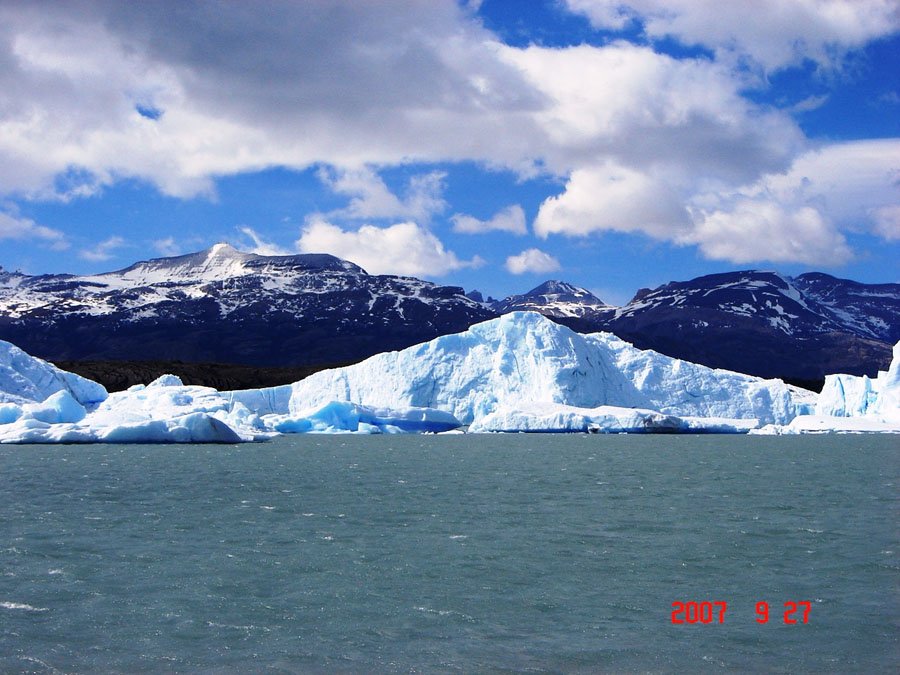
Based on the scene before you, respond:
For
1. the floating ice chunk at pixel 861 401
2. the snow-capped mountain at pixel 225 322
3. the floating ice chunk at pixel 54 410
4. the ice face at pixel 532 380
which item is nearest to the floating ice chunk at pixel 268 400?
the ice face at pixel 532 380

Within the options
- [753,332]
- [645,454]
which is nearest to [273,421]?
[645,454]

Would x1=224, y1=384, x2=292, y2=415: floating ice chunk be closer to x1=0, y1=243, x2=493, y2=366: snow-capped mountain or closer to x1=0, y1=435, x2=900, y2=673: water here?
x1=0, y1=435, x2=900, y2=673: water

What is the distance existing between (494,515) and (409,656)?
7823 millimetres

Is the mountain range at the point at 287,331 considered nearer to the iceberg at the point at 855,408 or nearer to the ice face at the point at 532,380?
the iceberg at the point at 855,408

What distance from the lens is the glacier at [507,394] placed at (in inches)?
1727

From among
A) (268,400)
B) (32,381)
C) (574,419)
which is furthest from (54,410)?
(574,419)

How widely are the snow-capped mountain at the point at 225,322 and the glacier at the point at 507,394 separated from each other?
101 m

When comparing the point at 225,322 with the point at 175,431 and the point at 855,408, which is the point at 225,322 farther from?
the point at 175,431

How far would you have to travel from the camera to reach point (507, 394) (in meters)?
47.9

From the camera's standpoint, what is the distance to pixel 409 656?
7473 mm

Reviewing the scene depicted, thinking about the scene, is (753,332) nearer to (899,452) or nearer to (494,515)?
(899,452)
